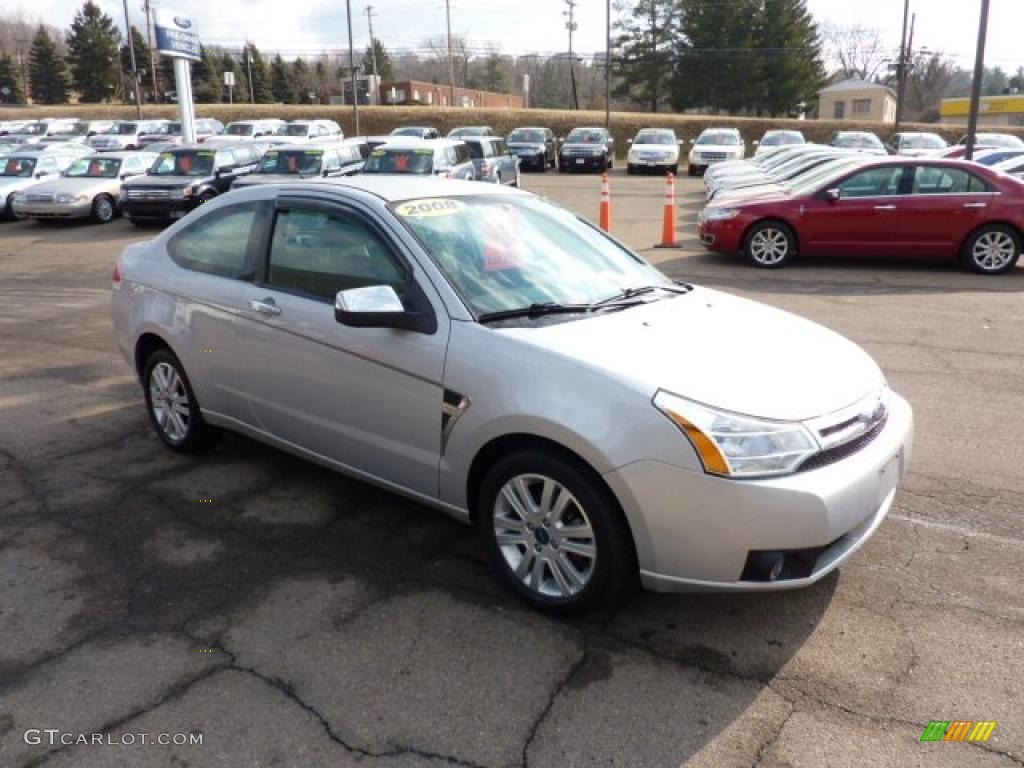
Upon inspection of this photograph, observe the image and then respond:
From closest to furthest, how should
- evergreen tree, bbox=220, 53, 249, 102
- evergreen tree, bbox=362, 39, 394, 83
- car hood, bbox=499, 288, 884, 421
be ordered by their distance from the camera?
1. car hood, bbox=499, 288, 884, 421
2. evergreen tree, bbox=220, 53, 249, 102
3. evergreen tree, bbox=362, 39, 394, 83

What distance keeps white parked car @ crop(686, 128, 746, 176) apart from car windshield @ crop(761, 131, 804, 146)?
949 millimetres

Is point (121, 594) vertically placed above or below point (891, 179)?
below

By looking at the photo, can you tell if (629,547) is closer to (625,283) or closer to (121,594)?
(625,283)

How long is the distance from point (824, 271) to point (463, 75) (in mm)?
103063

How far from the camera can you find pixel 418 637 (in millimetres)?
3277

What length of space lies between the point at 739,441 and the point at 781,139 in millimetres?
30360

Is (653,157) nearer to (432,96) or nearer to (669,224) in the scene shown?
(669,224)

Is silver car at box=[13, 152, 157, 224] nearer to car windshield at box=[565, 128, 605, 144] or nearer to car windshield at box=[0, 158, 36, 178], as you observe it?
car windshield at box=[0, 158, 36, 178]

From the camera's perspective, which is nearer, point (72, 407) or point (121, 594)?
point (121, 594)

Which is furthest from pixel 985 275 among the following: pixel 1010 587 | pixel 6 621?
pixel 6 621

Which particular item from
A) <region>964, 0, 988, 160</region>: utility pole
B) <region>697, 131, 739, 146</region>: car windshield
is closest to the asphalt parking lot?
<region>964, 0, 988, 160</region>: utility pole

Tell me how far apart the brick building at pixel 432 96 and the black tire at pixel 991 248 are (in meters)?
74.2

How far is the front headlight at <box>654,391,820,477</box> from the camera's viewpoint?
2.91 metres

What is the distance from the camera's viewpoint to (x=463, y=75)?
107250 mm
